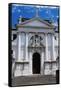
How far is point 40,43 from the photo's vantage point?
7.34ft

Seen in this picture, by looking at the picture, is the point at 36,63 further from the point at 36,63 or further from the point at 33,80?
the point at 33,80

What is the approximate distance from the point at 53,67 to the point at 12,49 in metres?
0.36

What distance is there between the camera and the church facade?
7.20 feet

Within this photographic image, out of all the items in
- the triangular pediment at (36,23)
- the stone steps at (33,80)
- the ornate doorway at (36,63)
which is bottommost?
the stone steps at (33,80)

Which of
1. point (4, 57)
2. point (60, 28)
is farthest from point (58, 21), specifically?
point (4, 57)

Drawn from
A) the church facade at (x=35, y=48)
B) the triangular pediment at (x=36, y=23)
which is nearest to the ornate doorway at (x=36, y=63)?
the church facade at (x=35, y=48)

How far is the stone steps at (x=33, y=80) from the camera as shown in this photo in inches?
86.3

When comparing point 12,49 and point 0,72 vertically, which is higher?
point 12,49

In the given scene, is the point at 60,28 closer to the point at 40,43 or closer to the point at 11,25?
the point at 40,43

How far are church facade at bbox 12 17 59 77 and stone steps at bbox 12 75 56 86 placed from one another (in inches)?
1.1

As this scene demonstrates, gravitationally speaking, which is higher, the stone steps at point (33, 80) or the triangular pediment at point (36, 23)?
the triangular pediment at point (36, 23)

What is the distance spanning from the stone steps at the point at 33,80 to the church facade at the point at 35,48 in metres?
0.03

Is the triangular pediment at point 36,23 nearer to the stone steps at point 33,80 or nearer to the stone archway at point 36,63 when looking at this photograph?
the stone archway at point 36,63

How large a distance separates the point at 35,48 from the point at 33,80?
0.25 meters
